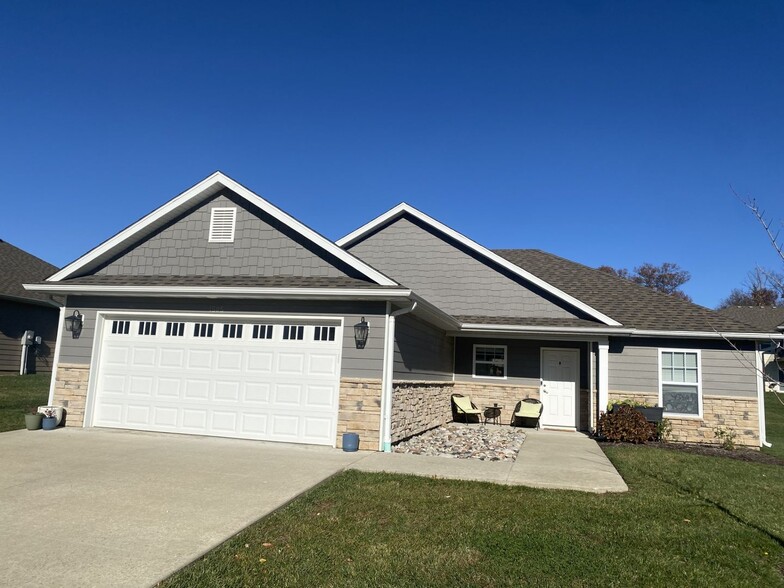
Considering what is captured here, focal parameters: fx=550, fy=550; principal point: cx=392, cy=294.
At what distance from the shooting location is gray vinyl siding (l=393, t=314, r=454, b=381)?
10.9 metres

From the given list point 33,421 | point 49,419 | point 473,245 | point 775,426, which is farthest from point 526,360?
point 33,421

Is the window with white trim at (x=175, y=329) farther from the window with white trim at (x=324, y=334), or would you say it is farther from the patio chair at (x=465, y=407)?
the patio chair at (x=465, y=407)

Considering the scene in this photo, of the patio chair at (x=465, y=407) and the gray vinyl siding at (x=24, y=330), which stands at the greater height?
the gray vinyl siding at (x=24, y=330)

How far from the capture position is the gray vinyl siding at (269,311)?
1007 cm

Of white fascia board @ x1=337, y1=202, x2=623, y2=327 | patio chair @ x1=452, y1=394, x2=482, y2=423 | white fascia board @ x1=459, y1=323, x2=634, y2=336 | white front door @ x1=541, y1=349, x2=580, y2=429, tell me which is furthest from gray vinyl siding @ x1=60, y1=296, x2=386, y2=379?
white front door @ x1=541, y1=349, x2=580, y2=429

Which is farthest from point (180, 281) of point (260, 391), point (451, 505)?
point (451, 505)

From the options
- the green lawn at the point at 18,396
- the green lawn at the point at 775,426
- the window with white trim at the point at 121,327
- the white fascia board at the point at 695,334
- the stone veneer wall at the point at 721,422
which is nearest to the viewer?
the window with white trim at the point at 121,327

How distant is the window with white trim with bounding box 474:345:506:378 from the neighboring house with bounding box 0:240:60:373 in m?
14.8

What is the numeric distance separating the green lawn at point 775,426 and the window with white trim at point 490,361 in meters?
6.24

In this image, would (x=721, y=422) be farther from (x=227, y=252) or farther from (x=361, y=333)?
(x=227, y=252)

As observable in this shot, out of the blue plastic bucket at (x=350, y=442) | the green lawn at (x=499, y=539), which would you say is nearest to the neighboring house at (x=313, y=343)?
the blue plastic bucket at (x=350, y=442)

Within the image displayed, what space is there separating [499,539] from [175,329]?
8.24 m

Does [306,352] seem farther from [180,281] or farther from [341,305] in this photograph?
[180,281]

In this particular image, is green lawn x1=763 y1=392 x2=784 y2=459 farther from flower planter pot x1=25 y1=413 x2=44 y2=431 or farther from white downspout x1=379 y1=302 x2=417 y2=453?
flower planter pot x1=25 y1=413 x2=44 y2=431
